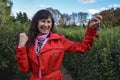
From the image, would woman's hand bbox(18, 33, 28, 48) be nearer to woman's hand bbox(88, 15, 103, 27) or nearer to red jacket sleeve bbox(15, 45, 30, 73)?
red jacket sleeve bbox(15, 45, 30, 73)

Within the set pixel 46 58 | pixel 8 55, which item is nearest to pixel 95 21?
pixel 46 58

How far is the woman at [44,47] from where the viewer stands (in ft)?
15.1

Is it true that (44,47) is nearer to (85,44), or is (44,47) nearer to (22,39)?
(22,39)

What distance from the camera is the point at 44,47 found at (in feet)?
15.3

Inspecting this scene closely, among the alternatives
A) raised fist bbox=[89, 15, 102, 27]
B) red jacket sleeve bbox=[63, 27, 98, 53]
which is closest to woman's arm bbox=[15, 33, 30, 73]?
red jacket sleeve bbox=[63, 27, 98, 53]

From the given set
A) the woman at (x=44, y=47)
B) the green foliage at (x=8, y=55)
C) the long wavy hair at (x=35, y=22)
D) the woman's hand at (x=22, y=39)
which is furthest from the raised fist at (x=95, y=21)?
the green foliage at (x=8, y=55)

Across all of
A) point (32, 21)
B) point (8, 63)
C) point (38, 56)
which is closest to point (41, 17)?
point (32, 21)

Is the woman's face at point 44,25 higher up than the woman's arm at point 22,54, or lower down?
higher up

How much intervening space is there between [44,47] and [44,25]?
A: 30 cm

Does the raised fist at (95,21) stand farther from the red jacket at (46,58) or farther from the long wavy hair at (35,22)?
the long wavy hair at (35,22)

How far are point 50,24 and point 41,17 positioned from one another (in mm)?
161

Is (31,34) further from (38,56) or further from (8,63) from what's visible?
(8,63)

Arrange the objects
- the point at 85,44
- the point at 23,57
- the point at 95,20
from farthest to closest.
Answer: the point at 85,44 < the point at 95,20 < the point at 23,57

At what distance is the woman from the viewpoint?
15.1 ft
